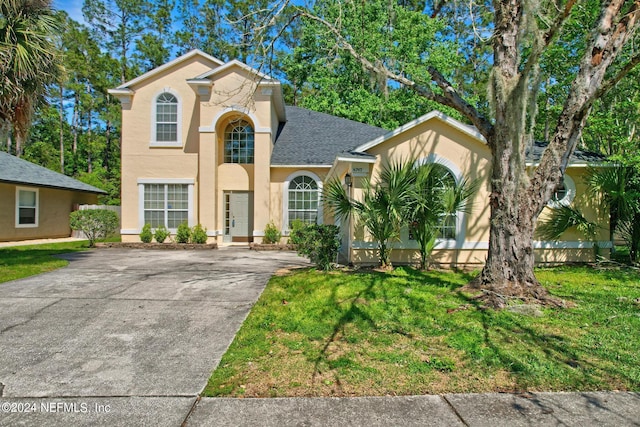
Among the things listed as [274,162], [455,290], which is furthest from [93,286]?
[274,162]

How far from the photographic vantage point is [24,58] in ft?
27.4

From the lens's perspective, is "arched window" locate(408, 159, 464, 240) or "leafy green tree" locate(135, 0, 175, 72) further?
"leafy green tree" locate(135, 0, 175, 72)

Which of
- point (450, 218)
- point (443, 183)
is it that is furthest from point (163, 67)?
point (450, 218)

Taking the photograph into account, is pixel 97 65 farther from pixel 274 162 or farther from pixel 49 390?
pixel 49 390

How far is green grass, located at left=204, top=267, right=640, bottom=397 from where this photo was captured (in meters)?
3.44

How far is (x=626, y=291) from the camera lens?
702 cm

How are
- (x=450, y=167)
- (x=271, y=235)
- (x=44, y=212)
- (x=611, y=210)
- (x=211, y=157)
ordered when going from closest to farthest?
1. (x=450, y=167)
2. (x=611, y=210)
3. (x=271, y=235)
4. (x=211, y=157)
5. (x=44, y=212)

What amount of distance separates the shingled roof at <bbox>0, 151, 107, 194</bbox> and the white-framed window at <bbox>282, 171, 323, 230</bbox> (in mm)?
12127

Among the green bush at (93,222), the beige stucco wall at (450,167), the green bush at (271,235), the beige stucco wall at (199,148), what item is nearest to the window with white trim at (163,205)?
the beige stucco wall at (199,148)

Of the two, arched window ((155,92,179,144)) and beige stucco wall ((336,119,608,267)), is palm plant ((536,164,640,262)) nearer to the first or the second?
beige stucco wall ((336,119,608,267))

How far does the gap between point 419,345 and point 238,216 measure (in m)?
12.5

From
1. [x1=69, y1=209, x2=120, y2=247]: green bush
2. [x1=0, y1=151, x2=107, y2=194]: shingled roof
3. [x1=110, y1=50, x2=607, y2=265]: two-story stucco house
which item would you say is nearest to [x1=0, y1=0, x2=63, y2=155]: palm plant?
[x1=69, y1=209, x2=120, y2=247]: green bush

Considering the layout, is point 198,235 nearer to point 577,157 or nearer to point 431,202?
point 431,202

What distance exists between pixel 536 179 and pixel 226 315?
18.9ft
